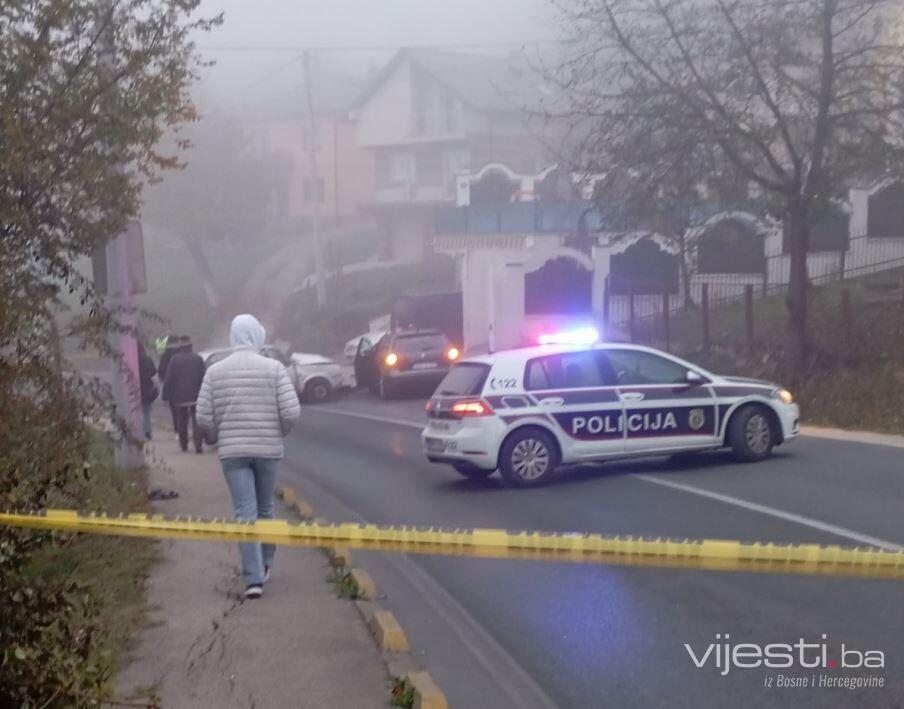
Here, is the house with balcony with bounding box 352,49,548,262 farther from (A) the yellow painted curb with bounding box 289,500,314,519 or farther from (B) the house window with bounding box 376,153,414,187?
(A) the yellow painted curb with bounding box 289,500,314,519

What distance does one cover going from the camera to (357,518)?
1249cm

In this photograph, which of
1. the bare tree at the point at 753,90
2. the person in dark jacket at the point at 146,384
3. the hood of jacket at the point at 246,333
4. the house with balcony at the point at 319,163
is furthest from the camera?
the house with balcony at the point at 319,163

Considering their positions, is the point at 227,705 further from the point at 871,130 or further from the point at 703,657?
the point at 871,130

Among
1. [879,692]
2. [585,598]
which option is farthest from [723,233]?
[879,692]

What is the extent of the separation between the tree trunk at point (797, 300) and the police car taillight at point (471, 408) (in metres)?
10.0

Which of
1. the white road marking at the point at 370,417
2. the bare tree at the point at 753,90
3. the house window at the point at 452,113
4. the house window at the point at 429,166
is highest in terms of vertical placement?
the house window at the point at 452,113

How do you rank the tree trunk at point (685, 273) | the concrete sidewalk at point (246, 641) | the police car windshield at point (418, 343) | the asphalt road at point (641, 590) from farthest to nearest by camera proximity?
the tree trunk at point (685, 273) < the police car windshield at point (418, 343) < the asphalt road at point (641, 590) < the concrete sidewalk at point (246, 641)

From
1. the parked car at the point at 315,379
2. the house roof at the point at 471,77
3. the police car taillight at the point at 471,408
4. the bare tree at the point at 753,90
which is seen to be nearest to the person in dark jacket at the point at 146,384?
the police car taillight at the point at 471,408

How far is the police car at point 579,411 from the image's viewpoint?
519 inches

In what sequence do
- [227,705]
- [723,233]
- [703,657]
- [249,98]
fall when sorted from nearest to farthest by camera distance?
[227,705] → [703,657] → [723,233] → [249,98]

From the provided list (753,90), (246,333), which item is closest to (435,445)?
(246,333)

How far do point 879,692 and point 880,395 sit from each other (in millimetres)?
13967

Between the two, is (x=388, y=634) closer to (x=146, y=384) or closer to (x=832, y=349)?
(x=146, y=384)

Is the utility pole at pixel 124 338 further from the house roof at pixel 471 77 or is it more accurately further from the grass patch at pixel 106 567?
the house roof at pixel 471 77
